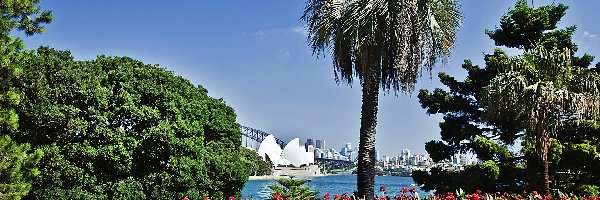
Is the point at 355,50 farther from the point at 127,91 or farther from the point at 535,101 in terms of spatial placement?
the point at 127,91

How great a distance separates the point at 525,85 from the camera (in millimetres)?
12555

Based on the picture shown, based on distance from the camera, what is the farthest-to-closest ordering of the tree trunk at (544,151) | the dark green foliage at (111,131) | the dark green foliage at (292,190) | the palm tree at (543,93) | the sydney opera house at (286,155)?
the sydney opera house at (286,155)
the tree trunk at (544,151)
the palm tree at (543,93)
the dark green foliage at (111,131)
the dark green foliage at (292,190)

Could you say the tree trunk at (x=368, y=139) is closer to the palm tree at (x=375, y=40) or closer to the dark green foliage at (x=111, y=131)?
the palm tree at (x=375, y=40)

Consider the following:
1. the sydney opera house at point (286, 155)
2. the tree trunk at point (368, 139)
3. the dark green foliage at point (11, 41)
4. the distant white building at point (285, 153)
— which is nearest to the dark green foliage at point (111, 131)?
the dark green foliage at point (11, 41)

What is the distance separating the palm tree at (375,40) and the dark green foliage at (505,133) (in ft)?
25.6

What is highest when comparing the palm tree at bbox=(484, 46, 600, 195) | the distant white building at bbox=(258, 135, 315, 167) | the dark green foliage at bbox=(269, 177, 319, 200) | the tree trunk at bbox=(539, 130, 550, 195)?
the distant white building at bbox=(258, 135, 315, 167)

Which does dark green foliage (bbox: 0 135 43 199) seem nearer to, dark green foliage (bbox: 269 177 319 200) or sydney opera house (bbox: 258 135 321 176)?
dark green foliage (bbox: 269 177 319 200)

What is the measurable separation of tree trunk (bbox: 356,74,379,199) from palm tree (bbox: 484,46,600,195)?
14.7 feet

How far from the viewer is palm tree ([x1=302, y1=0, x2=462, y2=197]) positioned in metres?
9.55

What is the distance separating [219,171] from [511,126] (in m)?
11.1

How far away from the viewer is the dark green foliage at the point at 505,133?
1777 centimetres

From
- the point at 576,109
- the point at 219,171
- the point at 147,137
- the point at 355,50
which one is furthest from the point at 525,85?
the point at 147,137

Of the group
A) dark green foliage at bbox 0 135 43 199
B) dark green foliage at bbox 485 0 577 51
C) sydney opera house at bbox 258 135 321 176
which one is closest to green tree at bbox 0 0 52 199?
dark green foliage at bbox 0 135 43 199

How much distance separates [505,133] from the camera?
19438mm
